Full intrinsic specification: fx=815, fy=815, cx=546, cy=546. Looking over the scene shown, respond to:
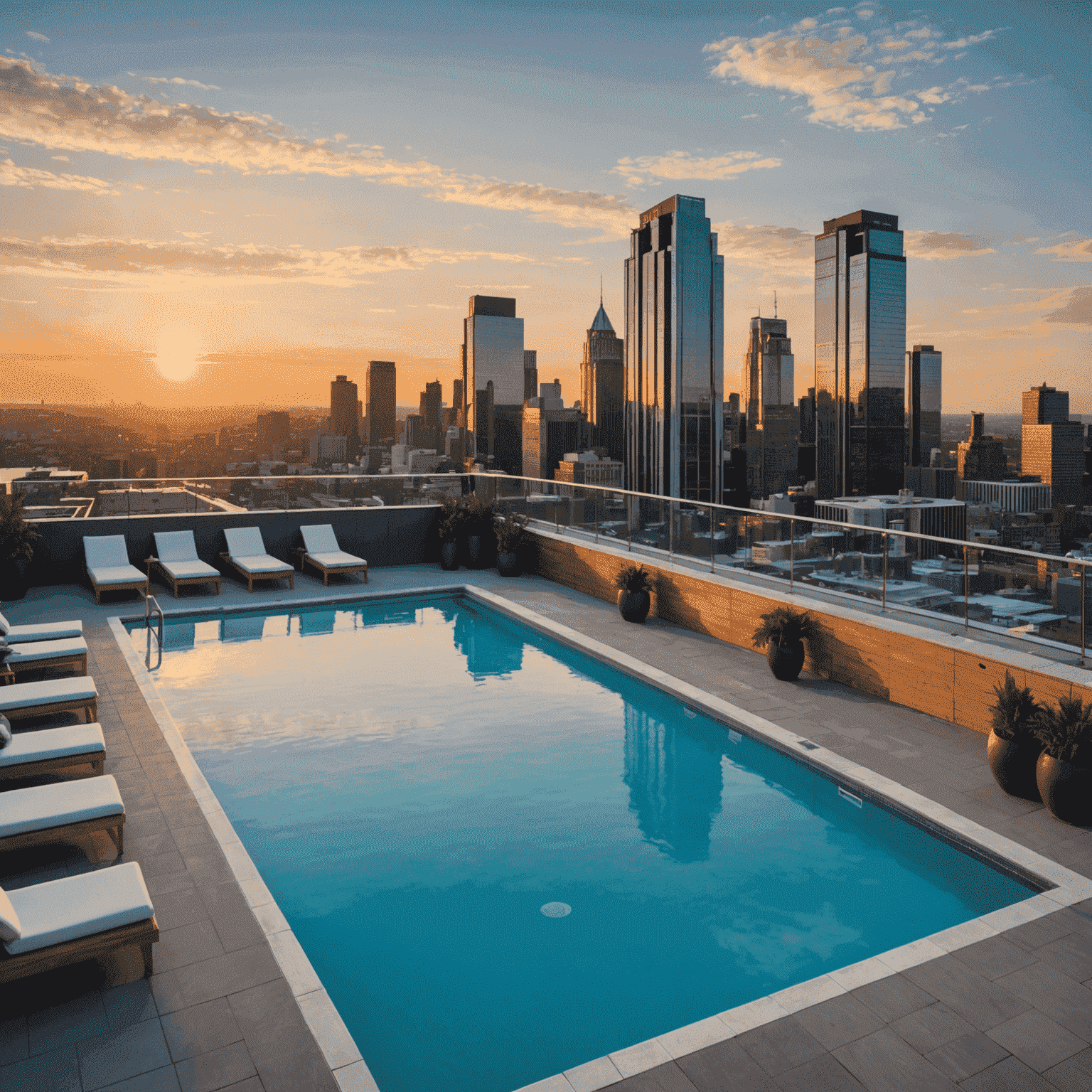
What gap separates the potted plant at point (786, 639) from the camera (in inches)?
316

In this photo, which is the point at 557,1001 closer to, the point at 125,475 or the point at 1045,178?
the point at 125,475

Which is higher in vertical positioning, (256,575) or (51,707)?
(256,575)

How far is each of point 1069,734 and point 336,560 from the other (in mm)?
11145

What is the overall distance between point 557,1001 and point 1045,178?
45.4 m

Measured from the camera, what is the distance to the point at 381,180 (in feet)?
62.4

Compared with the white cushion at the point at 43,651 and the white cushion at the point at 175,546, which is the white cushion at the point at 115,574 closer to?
the white cushion at the point at 175,546

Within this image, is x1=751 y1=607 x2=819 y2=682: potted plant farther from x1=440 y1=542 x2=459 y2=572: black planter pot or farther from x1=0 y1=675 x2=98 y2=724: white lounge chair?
x1=440 y1=542 x2=459 y2=572: black planter pot

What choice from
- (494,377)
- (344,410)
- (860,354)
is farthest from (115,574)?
(860,354)

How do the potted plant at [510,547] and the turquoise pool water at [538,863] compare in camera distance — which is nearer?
the turquoise pool water at [538,863]

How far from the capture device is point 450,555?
14.8 m

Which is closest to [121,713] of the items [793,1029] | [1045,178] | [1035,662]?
[793,1029]

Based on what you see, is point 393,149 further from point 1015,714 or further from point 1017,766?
point 1017,766

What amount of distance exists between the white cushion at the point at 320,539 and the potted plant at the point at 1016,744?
11238mm

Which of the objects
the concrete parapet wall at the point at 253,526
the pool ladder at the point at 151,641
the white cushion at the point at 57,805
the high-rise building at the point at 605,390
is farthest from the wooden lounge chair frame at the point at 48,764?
the high-rise building at the point at 605,390
